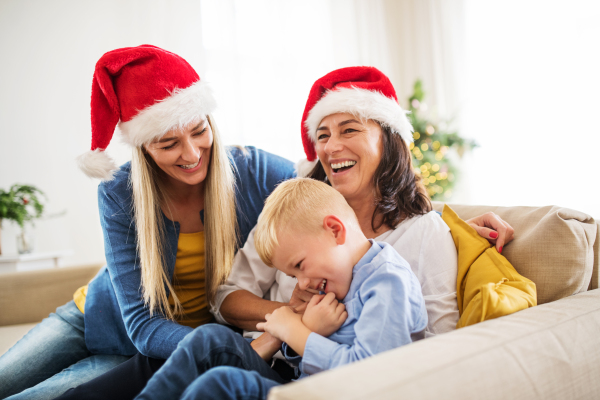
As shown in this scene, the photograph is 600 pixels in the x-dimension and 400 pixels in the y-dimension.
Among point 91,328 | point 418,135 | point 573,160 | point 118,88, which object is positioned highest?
point 118,88

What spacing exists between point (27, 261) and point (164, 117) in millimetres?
2328

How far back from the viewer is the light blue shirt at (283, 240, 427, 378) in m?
0.88

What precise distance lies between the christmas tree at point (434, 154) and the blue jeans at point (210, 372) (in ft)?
9.91

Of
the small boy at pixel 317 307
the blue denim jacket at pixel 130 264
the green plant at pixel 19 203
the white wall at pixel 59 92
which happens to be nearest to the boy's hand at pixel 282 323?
the small boy at pixel 317 307

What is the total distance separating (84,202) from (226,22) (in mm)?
2053

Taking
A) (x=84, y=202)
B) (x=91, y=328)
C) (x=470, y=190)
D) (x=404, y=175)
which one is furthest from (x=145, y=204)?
(x=470, y=190)

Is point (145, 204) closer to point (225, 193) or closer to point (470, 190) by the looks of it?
point (225, 193)

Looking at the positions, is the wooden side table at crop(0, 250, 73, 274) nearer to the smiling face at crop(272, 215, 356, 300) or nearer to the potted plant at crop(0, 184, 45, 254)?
the potted plant at crop(0, 184, 45, 254)

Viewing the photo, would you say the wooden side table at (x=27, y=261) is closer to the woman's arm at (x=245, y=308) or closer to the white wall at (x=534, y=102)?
the woman's arm at (x=245, y=308)

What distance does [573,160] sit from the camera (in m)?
3.11

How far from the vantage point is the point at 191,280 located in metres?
1.57

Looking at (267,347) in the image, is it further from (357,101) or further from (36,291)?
(36,291)

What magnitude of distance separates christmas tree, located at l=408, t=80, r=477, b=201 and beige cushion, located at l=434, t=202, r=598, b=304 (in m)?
2.54

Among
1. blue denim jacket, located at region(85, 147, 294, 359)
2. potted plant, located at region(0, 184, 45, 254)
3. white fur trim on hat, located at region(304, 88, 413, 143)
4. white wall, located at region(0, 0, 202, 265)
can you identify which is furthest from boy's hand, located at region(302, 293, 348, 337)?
white wall, located at region(0, 0, 202, 265)
